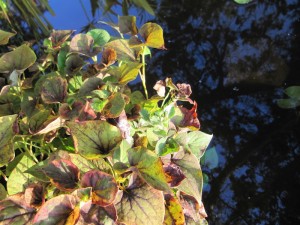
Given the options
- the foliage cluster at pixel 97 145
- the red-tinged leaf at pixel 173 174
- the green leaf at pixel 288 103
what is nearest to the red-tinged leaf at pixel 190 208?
the foliage cluster at pixel 97 145

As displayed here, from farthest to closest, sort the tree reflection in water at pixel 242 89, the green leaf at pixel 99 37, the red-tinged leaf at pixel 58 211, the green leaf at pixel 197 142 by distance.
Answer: the tree reflection in water at pixel 242 89 < the green leaf at pixel 99 37 < the green leaf at pixel 197 142 < the red-tinged leaf at pixel 58 211

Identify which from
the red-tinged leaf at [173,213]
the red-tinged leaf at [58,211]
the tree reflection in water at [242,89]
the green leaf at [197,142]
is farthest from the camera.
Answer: the tree reflection in water at [242,89]

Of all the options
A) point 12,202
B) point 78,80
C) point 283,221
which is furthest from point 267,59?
point 12,202

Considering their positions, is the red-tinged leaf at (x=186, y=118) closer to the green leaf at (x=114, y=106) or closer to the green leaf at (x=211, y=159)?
the green leaf at (x=114, y=106)

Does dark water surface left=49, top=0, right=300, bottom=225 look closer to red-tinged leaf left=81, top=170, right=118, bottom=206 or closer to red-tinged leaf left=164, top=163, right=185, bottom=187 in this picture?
red-tinged leaf left=164, top=163, right=185, bottom=187

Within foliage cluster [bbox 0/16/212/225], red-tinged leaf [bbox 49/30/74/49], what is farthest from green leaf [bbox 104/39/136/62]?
red-tinged leaf [bbox 49/30/74/49]

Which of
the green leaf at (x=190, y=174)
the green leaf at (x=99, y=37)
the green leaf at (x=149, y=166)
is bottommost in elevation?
the green leaf at (x=190, y=174)

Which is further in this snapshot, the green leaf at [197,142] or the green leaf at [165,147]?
the green leaf at [197,142]

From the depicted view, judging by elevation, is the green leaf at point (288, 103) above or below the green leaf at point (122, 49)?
below
